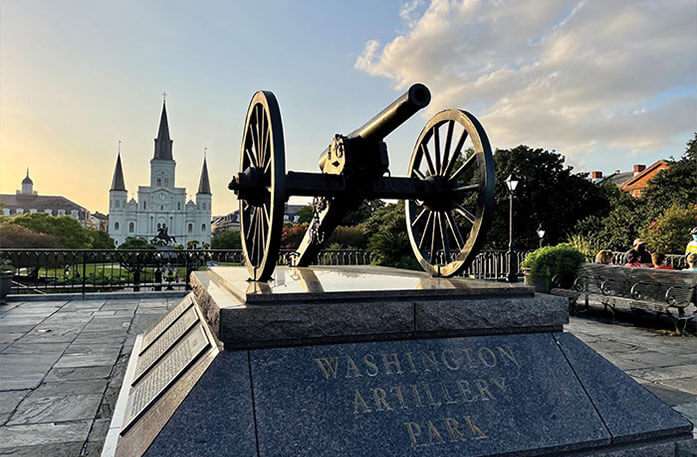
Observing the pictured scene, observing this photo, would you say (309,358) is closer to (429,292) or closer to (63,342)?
(429,292)

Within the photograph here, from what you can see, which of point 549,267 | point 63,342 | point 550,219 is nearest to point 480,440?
point 63,342

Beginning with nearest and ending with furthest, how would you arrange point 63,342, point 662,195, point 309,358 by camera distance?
point 309,358 → point 63,342 → point 662,195

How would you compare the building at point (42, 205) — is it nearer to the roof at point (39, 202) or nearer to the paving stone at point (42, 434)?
the roof at point (39, 202)

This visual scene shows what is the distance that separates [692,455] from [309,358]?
237 cm

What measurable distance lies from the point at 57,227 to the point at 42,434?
186ft

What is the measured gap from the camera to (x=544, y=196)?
33312mm

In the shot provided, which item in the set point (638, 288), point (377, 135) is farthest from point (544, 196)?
point (377, 135)

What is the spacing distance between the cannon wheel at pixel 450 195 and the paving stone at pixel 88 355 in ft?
11.7

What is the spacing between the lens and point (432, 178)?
457 cm

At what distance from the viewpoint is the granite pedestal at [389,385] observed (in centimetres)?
246

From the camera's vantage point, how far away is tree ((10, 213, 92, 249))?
159 feet

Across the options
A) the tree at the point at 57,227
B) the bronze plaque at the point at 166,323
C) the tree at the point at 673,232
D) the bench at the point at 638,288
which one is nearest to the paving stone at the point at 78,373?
the bronze plaque at the point at 166,323

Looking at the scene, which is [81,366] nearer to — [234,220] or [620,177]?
[620,177]

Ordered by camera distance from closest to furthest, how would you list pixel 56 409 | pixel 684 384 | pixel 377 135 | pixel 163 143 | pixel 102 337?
pixel 56 409 → pixel 377 135 → pixel 684 384 → pixel 102 337 → pixel 163 143
